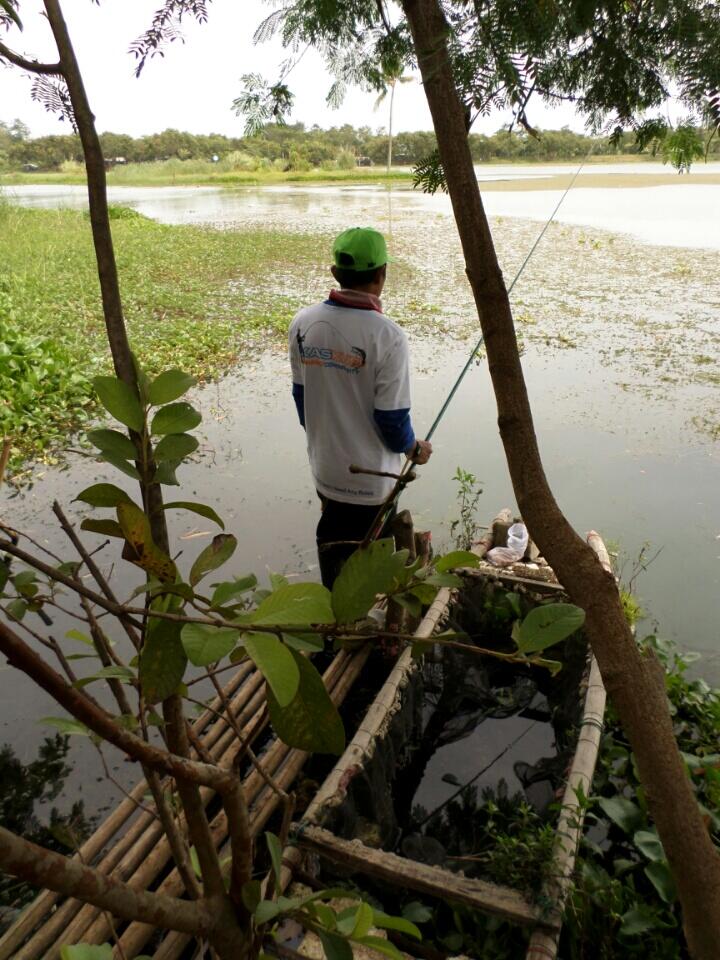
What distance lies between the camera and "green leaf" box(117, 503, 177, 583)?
0.43 m

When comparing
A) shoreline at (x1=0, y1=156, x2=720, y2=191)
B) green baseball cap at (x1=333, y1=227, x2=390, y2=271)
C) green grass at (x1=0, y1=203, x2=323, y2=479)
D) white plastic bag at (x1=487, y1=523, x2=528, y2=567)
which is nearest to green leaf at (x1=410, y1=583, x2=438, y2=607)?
green baseball cap at (x1=333, y1=227, x2=390, y2=271)

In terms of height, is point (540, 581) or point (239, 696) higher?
point (540, 581)

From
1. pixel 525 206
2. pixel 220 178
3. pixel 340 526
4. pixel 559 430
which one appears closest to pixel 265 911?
pixel 340 526

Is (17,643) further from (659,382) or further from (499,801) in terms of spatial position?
(659,382)

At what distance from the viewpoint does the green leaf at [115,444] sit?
0.50 metres

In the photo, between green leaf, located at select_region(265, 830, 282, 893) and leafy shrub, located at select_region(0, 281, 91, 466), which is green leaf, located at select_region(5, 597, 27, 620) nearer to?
green leaf, located at select_region(265, 830, 282, 893)

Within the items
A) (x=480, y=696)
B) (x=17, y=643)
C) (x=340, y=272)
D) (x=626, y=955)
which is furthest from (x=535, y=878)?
(x=340, y=272)

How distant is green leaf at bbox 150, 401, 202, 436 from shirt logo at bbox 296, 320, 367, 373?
1299mm

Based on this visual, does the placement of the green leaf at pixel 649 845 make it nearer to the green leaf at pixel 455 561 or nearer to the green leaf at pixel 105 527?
the green leaf at pixel 455 561

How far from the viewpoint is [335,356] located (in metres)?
1.80

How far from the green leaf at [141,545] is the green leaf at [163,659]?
40 mm

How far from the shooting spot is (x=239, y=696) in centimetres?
188

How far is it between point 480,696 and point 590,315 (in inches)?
224

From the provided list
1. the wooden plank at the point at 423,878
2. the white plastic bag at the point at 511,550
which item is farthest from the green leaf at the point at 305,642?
the white plastic bag at the point at 511,550
